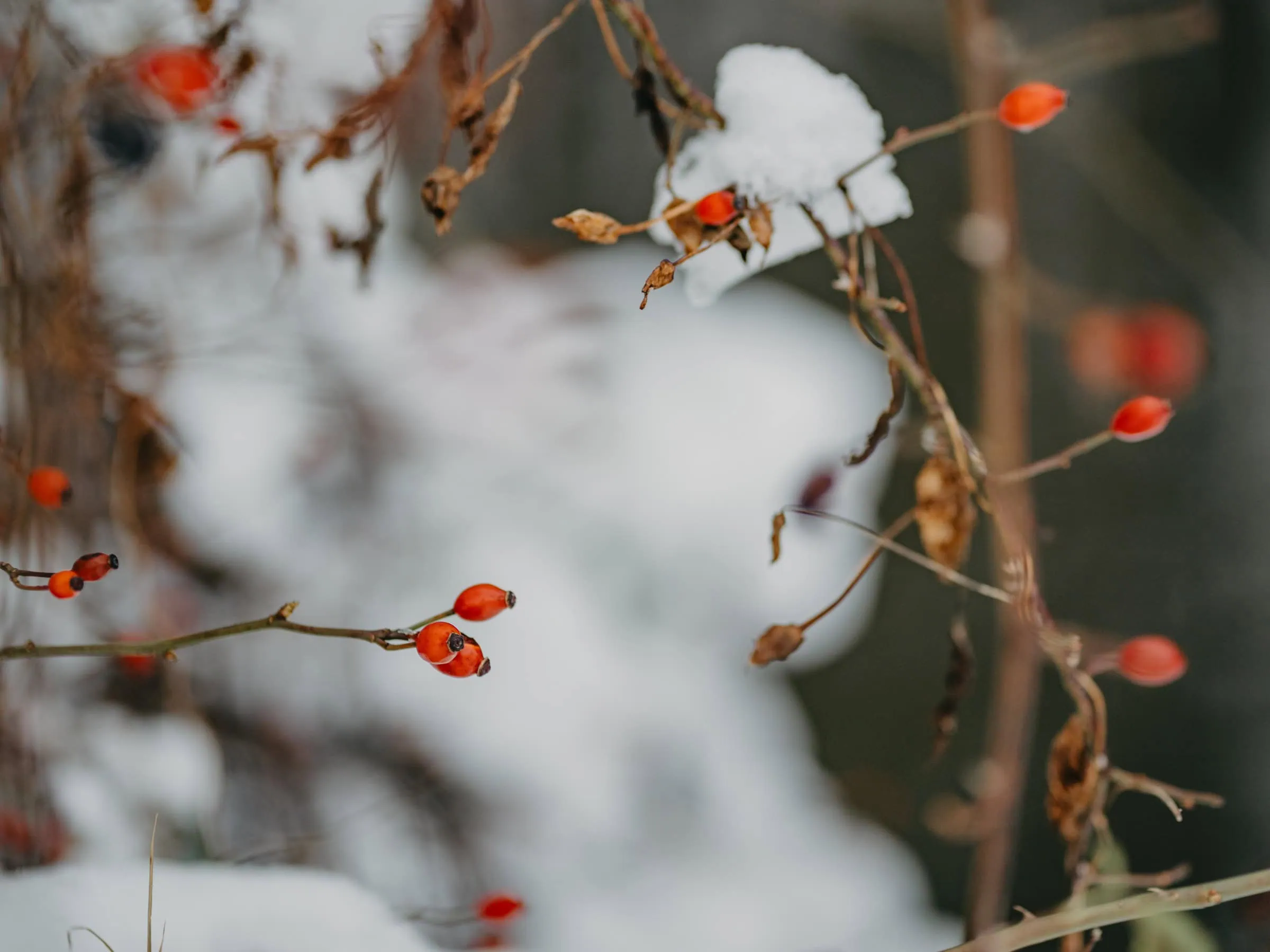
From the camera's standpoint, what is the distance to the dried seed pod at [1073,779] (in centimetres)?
33

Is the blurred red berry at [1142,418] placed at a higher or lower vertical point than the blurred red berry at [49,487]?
lower

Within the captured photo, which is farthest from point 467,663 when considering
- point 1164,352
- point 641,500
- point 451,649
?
point 1164,352

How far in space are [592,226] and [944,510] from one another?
177mm

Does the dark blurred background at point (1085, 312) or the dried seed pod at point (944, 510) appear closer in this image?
the dried seed pod at point (944, 510)

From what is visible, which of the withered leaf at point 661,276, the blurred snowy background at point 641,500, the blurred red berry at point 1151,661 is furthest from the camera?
the blurred snowy background at point 641,500

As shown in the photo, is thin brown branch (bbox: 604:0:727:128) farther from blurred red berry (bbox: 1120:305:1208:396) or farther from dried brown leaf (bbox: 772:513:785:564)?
blurred red berry (bbox: 1120:305:1208:396)

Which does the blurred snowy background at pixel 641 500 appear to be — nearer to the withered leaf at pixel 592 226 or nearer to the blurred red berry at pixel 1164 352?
the blurred red berry at pixel 1164 352

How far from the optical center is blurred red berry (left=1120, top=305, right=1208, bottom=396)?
2.38 feet

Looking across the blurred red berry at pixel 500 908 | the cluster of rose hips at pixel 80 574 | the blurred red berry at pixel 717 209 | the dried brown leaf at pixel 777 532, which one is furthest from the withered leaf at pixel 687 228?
the blurred red berry at pixel 500 908

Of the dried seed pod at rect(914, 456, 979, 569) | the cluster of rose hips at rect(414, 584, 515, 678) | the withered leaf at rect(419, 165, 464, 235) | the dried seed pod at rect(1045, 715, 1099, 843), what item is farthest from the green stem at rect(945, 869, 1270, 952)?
the withered leaf at rect(419, 165, 464, 235)

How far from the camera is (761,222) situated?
310 mm

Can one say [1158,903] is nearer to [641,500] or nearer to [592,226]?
[592,226]

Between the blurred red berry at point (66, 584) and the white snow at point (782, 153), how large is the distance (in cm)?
25

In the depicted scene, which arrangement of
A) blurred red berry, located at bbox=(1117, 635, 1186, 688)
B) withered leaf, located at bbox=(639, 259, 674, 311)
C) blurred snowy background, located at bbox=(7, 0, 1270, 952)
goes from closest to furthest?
withered leaf, located at bbox=(639, 259, 674, 311)
blurred red berry, located at bbox=(1117, 635, 1186, 688)
blurred snowy background, located at bbox=(7, 0, 1270, 952)
